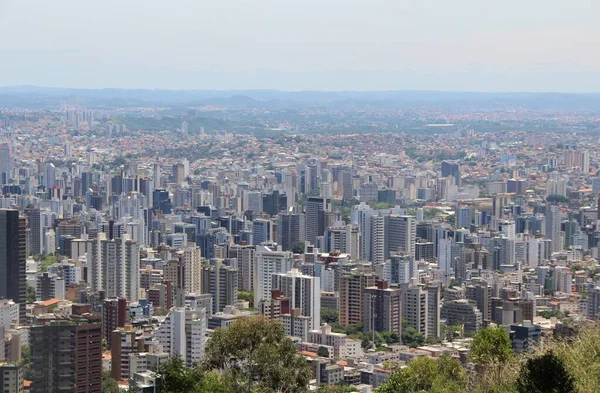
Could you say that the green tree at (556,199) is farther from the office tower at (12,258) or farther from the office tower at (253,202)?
the office tower at (12,258)

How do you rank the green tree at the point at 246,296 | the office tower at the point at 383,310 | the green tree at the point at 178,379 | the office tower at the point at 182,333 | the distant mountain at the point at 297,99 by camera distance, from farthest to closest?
1. the distant mountain at the point at 297,99
2. the green tree at the point at 246,296
3. the office tower at the point at 383,310
4. the office tower at the point at 182,333
5. the green tree at the point at 178,379

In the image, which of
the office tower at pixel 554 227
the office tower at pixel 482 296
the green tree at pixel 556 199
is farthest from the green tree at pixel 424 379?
the green tree at pixel 556 199

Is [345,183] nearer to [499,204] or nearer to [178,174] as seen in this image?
[178,174]

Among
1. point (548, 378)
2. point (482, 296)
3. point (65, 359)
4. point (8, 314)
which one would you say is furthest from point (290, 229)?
point (548, 378)

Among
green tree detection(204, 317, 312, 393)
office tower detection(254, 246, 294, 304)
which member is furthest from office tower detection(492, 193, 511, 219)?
green tree detection(204, 317, 312, 393)

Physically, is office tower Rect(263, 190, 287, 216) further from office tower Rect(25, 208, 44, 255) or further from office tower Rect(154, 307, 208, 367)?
office tower Rect(154, 307, 208, 367)

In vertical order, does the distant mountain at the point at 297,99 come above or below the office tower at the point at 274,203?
above
